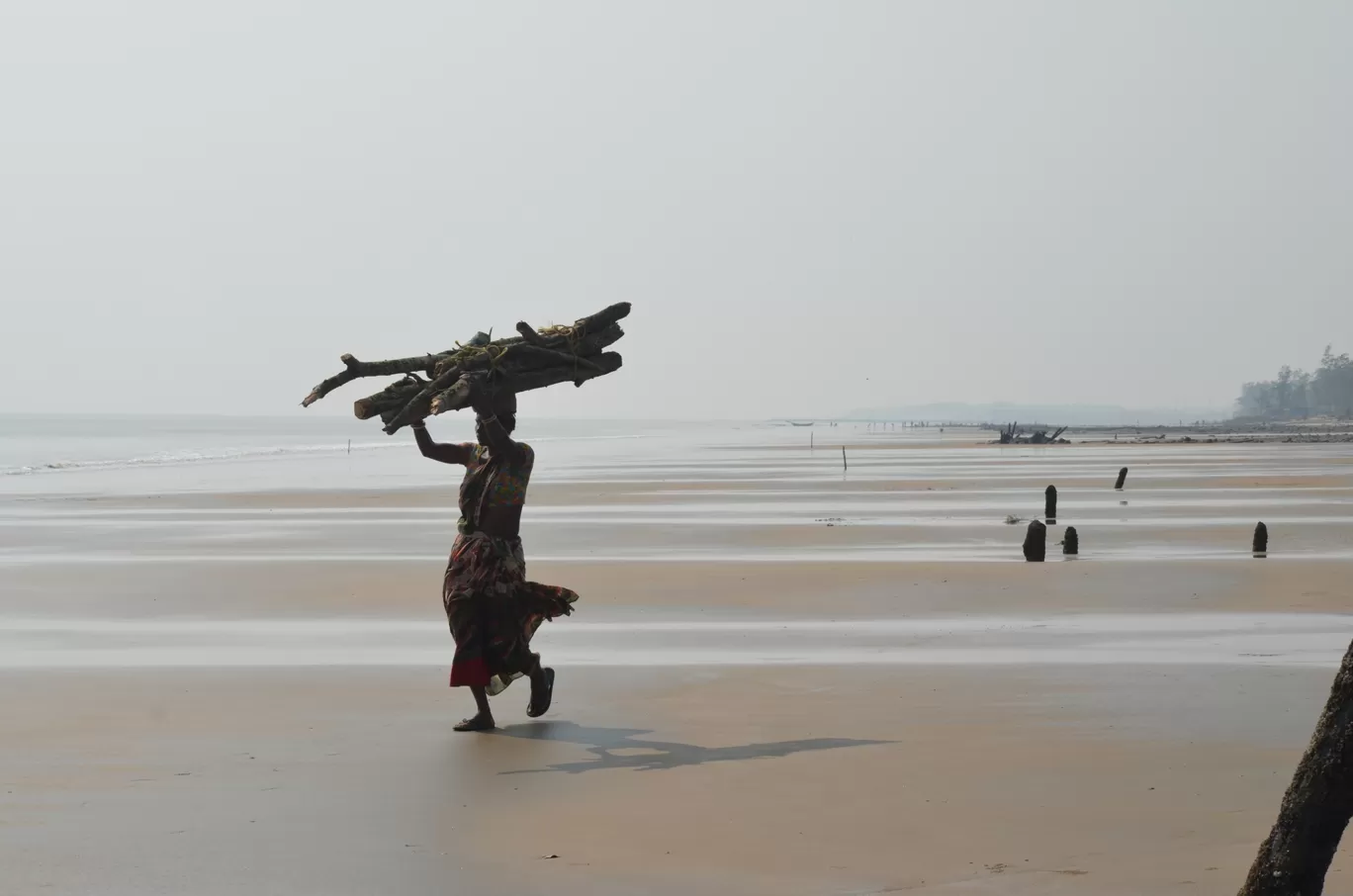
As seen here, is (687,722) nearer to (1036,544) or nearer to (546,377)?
(546,377)

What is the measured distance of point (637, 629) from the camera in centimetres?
1473

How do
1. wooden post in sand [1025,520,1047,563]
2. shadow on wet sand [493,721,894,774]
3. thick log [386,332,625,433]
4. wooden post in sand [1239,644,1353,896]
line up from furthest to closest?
wooden post in sand [1025,520,1047,563]
thick log [386,332,625,433]
shadow on wet sand [493,721,894,774]
wooden post in sand [1239,644,1353,896]

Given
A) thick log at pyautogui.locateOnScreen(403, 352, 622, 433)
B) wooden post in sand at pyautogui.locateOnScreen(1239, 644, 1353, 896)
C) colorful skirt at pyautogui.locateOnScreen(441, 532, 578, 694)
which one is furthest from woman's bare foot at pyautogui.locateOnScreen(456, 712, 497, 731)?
wooden post in sand at pyautogui.locateOnScreen(1239, 644, 1353, 896)

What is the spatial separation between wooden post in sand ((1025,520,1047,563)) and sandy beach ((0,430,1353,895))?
368 millimetres

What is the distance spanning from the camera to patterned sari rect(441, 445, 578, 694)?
9.40 metres

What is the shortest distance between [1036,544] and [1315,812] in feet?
56.4

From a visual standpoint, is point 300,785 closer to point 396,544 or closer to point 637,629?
point 637,629

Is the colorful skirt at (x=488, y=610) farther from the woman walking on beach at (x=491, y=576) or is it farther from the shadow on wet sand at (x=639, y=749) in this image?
the shadow on wet sand at (x=639, y=749)

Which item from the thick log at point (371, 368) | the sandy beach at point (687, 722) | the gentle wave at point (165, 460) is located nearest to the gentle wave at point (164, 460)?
the gentle wave at point (165, 460)

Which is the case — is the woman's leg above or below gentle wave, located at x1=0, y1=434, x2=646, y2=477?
above

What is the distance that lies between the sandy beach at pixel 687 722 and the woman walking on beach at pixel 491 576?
477mm

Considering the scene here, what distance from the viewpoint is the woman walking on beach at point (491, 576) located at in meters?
9.41

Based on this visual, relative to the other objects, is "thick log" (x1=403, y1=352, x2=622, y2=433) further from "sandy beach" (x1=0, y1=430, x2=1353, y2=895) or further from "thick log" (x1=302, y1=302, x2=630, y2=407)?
"sandy beach" (x1=0, y1=430, x2=1353, y2=895)

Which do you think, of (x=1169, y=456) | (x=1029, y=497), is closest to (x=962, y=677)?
(x=1029, y=497)
